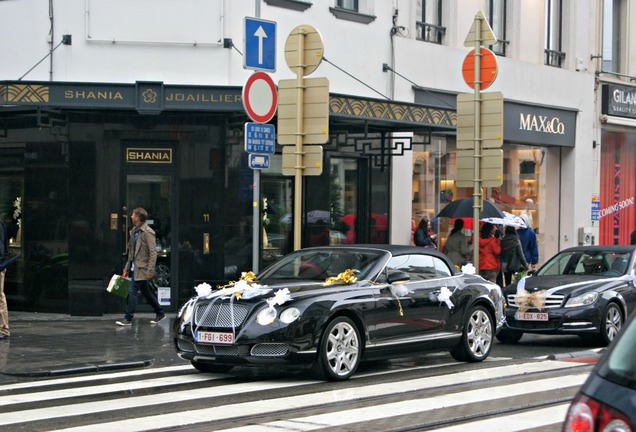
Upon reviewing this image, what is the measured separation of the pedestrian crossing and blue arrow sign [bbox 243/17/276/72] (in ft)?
13.5

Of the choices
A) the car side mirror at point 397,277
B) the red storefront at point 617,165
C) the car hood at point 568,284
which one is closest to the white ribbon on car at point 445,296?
the car side mirror at point 397,277

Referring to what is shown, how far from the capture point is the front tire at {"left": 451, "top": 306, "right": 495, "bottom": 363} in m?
13.5

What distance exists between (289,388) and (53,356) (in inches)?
156

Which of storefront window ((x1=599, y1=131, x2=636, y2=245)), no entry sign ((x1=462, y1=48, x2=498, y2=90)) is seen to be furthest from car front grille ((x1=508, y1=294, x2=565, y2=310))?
storefront window ((x1=599, y1=131, x2=636, y2=245))

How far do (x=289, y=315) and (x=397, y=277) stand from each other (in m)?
1.61

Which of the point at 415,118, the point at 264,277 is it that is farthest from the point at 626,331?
the point at 415,118

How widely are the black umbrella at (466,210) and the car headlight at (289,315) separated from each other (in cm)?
1052

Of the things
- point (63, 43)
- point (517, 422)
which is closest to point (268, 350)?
point (517, 422)

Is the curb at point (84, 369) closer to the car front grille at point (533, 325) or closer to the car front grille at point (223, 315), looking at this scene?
the car front grille at point (223, 315)

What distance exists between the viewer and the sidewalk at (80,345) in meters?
12.9

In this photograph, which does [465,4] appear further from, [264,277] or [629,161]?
[264,277]

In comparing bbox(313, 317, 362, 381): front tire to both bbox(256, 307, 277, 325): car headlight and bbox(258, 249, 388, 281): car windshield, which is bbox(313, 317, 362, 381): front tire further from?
bbox(258, 249, 388, 281): car windshield

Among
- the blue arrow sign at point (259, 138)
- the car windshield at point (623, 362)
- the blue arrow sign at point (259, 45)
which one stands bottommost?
the car windshield at point (623, 362)

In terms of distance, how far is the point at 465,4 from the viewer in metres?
25.2
